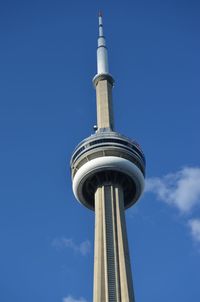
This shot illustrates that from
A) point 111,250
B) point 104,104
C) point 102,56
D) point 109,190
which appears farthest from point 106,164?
point 102,56

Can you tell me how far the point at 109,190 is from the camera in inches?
3447

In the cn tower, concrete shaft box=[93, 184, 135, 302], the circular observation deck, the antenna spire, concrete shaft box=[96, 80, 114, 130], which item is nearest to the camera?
concrete shaft box=[93, 184, 135, 302]

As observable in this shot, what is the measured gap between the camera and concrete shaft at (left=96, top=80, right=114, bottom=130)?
94.4m

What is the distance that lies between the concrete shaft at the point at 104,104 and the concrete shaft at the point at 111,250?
11269 mm

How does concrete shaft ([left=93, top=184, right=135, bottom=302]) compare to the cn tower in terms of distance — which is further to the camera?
the cn tower

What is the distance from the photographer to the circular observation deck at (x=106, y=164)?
8661cm

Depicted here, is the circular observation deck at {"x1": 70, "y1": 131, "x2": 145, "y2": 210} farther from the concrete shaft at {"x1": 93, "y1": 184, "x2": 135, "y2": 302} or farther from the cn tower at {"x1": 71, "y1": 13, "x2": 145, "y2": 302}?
the concrete shaft at {"x1": 93, "y1": 184, "x2": 135, "y2": 302}

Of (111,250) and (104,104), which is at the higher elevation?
(104,104)

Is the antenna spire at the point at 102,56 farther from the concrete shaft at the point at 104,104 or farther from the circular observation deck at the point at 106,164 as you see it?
the circular observation deck at the point at 106,164

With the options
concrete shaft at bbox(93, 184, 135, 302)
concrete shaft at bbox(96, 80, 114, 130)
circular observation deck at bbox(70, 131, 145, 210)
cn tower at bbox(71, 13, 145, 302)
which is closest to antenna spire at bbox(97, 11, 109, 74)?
concrete shaft at bbox(96, 80, 114, 130)

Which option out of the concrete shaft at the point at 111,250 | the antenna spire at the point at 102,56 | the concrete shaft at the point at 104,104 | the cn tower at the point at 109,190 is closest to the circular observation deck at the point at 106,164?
the cn tower at the point at 109,190

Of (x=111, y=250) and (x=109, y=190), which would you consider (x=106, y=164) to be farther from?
(x=111, y=250)

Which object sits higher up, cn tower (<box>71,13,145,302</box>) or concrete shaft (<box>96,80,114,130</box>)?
concrete shaft (<box>96,80,114,130</box>)

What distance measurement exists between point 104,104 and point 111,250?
26.0 m
